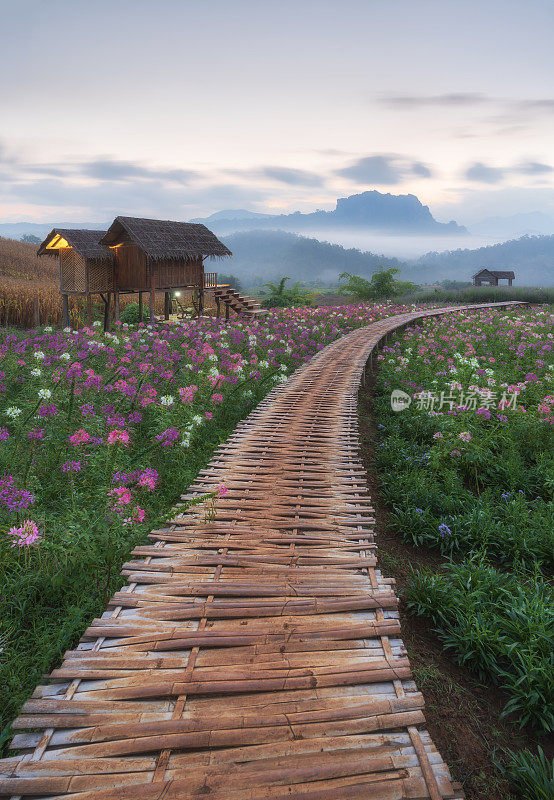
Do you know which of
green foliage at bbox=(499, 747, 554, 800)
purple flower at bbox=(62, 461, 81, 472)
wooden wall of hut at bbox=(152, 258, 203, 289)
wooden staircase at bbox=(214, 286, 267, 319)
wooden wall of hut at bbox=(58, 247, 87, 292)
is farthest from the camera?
wooden staircase at bbox=(214, 286, 267, 319)

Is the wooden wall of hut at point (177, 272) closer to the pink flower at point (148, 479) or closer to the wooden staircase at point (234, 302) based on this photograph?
the wooden staircase at point (234, 302)

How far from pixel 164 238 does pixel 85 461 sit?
54.0 ft

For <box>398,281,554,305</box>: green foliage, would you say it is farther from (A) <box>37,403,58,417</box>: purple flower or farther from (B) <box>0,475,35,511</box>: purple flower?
(B) <box>0,475,35,511</box>: purple flower

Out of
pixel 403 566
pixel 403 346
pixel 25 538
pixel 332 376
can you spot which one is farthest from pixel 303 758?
pixel 403 346

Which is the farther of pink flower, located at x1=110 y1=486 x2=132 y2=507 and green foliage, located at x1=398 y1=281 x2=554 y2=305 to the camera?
green foliage, located at x1=398 y1=281 x2=554 y2=305

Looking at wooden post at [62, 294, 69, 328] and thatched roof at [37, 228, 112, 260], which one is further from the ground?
thatched roof at [37, 228, 112, 260]

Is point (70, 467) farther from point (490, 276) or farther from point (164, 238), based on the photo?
point (490, 276)

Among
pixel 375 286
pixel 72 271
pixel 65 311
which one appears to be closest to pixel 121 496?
pixel 72 271

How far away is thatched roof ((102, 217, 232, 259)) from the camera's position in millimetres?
18172

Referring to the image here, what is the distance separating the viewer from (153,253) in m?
18.2

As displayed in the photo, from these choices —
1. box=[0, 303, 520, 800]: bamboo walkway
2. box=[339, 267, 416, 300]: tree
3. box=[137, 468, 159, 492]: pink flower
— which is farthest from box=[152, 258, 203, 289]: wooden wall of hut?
box=[0, 303, 520, 800]: bamboo walkway

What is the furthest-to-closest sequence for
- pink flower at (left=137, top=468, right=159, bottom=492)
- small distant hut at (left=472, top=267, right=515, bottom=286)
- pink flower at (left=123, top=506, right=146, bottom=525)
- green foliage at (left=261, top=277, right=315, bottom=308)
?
small distant hut at (left=472, top=267, right=515, bottom=286)
green foliage at (left=261, top=277, right=315, bottom=308)
pink flower at (left=137, top=468, right=159, bottom=492)
pink flower at (left=123, top=506, right=146, bottom=525)

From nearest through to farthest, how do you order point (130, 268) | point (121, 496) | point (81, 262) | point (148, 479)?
point (121, 496) < point (148, 479) < point (81, 262) < point (130, 268)

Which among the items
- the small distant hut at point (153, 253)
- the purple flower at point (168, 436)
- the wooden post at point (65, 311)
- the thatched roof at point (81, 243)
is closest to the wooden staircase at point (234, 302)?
the small distant hut at point (153, 253)
